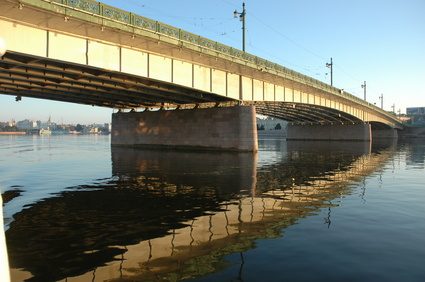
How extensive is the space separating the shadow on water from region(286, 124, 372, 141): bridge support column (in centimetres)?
7702

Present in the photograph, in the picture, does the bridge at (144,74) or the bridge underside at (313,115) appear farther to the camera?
the bridge underside at (313,115)

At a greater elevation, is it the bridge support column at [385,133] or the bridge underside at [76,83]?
the bridge underside at [76,83]

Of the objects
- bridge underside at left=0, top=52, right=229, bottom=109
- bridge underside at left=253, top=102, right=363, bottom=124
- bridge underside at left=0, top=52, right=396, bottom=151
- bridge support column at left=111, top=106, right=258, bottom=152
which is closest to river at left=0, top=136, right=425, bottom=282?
bridge underside at left=0, top=52, right=229, bottom=109

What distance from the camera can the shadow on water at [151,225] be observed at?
7516mm

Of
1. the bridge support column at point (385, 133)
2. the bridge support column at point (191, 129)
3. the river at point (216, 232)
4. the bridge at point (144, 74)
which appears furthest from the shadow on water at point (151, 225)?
the bridge support column at point (385, 133)

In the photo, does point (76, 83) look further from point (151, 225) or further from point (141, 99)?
point (151, 225)

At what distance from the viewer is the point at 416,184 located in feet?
66.9

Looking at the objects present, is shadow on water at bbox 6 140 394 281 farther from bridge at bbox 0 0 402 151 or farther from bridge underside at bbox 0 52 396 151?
bridge underside at bbox 0 52 396 151

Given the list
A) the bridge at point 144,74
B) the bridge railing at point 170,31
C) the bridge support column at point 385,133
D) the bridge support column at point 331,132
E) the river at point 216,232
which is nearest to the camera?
the river at point 216,232

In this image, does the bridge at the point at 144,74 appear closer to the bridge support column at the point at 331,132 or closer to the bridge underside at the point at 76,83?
the bridge underside at the point at 76,83

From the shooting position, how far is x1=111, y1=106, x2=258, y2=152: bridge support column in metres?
45.0

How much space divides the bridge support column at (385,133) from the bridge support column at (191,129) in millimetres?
91864

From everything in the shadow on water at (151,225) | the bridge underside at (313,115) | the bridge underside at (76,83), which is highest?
the bridge underside at (76,83)

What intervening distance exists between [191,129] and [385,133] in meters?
93.4
